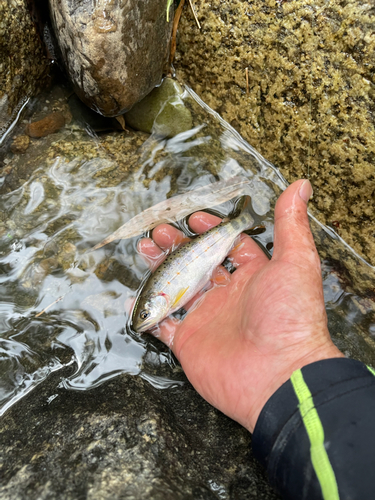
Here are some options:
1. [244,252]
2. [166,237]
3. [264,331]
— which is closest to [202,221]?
[166,237]

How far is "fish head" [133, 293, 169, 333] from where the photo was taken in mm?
3240

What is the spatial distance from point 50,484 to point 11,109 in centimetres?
385

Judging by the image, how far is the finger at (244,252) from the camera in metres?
3.66

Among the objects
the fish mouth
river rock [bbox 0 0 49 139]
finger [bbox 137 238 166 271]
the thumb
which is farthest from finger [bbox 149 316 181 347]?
river rock [bbox 0 0 49 139]

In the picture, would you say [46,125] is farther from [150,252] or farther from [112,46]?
[150,252]

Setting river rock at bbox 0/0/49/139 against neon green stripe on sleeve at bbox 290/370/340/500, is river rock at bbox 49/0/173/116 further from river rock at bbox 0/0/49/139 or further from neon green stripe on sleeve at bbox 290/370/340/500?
neon green stripe on sleeve at bbox 290/370/340/500

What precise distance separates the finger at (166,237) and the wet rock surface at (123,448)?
1.52 meters

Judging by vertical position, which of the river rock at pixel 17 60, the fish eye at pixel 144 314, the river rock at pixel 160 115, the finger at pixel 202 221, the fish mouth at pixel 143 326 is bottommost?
the fish mouth at pixel 143 326

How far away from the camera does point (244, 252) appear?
12.1ft

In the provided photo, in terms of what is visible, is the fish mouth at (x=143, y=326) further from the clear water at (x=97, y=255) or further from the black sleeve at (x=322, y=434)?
the black sleeve at (x=322, y=434)

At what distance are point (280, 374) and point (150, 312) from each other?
130cm

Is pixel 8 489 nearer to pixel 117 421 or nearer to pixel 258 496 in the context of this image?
pixel 117 421

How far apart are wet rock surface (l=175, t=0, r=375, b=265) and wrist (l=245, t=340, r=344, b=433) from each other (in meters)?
1.60

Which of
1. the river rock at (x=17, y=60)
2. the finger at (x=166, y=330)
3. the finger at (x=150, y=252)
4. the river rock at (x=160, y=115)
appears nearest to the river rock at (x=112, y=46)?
the river rock at (x=160, y=115)
